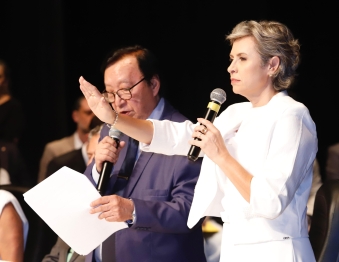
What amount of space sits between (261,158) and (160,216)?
2.01 feet

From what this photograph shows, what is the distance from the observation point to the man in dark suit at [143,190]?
2600mm

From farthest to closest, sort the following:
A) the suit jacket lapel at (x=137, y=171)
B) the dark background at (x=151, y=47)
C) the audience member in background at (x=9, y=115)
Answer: the audience member in background at (x=9, y=115) < the dark background at (x=151, y=47) < the suit jacket lapel at (x=137, y=171)

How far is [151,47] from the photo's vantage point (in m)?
5.70

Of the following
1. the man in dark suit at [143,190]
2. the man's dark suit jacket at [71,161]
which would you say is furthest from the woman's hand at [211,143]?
the man's dark suit jacket at [71,161]

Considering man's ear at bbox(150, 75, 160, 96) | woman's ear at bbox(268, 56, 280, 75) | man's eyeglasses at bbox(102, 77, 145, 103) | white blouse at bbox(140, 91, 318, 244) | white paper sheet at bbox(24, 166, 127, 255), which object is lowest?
white paper sheet at bbox(24, 166, 127, 255)

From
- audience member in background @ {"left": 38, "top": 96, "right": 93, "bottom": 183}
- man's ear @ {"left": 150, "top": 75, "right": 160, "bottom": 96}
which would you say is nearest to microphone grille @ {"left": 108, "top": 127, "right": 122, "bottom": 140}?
man's ear @ {"left": 150, "top": 75, "right": 160, "bottom": 96}

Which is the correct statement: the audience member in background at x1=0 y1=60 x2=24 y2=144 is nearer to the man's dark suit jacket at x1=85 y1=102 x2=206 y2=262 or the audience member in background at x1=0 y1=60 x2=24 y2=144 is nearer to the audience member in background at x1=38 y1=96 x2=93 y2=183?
A: the audience member in background at x1=38 y1=96 x2=93 y2=183

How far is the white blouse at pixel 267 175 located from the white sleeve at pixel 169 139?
214 millimetres

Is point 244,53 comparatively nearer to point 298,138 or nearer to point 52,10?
point 298,138

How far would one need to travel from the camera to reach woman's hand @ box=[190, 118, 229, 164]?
2.12m

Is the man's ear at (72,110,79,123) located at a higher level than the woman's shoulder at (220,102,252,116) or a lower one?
lower

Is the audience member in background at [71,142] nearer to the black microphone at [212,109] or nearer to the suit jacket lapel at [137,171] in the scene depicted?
the suit jacket lapel at [137,171]

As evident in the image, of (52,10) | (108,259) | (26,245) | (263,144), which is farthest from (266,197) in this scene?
(52,10)

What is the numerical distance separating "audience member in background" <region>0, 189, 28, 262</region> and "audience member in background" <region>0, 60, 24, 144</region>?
9.60 ft
